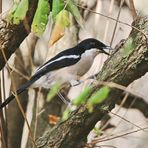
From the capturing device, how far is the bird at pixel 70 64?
7.14 ft

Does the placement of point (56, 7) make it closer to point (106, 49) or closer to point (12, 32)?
point (12, 32)

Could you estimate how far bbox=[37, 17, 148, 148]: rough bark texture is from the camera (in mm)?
1615

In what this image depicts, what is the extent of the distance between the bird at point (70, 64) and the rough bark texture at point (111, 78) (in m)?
0.37

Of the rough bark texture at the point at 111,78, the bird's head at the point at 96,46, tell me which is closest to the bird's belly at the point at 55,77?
the bird's head at the point at 96,46

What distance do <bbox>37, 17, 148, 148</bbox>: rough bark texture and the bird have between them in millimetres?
368

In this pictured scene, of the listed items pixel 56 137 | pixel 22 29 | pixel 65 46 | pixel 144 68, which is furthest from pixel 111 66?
pixel 65 46

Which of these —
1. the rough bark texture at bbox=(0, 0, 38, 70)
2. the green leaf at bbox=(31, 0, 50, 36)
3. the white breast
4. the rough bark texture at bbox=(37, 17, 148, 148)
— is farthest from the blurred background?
the green leaf at bbox=(31, 0, 50, 36)

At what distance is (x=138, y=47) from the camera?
1.61m

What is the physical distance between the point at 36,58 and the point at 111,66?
189cm

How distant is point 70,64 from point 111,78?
0.52m

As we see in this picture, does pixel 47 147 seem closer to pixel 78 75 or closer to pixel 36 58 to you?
pixel 78 75

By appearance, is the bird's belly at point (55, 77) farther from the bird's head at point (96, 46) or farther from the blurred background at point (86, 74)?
the blurred background at point (86, 74)

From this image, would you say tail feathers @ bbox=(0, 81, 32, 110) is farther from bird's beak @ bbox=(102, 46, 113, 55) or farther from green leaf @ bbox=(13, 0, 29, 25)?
green leaf @ bbox=(13, 0, 29, 25)

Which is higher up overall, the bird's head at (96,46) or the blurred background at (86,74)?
the blurred background at (86,74)
